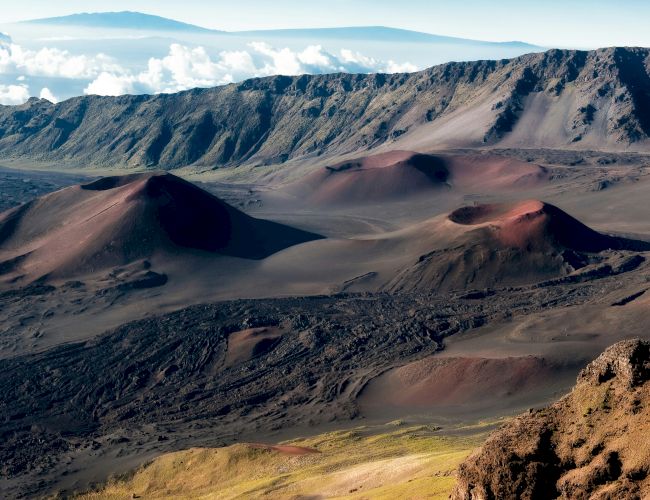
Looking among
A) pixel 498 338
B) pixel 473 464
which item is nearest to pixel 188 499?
pixel 473 464

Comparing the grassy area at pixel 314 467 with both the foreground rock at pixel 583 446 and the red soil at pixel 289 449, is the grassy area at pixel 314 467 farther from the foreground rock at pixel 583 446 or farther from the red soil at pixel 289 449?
the foreground rock at pixel 583 446

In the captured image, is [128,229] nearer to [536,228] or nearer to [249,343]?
[249,343]

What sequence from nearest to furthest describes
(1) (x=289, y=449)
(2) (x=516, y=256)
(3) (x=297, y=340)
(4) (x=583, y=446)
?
(4) (x=583, y=446) → (1) (x=289, y=449) → (3) (x=297, y=340) → (2) (x=516, y=256)

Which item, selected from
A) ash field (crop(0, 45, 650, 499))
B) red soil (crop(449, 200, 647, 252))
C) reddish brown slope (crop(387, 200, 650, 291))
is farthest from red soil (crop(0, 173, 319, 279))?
red soil (crop(449, 200, 647, 252))

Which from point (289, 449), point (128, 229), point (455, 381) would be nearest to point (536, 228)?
point (455, 381)

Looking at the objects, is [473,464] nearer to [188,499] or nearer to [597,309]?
[188,499]
